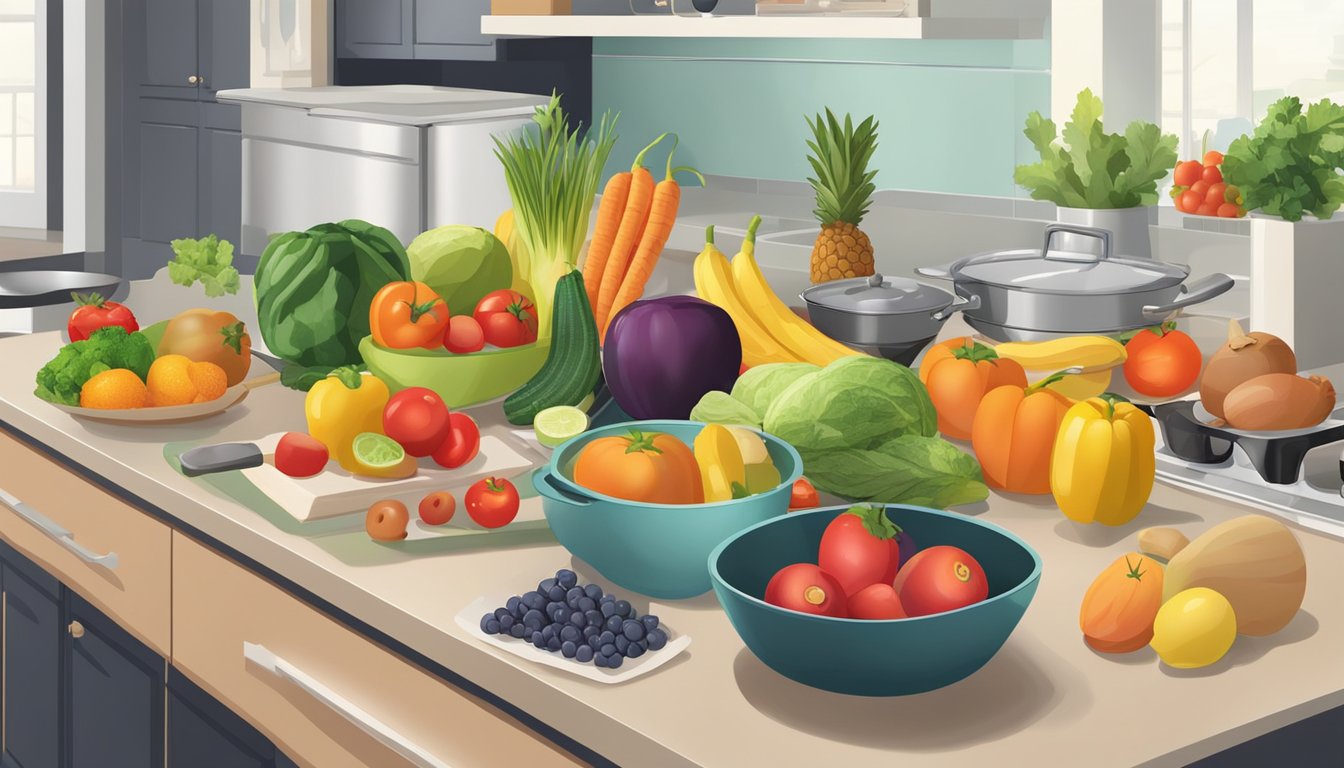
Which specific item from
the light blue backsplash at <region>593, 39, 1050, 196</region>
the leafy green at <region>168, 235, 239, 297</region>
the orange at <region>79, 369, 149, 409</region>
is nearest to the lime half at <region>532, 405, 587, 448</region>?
the orange at <region>79, 369, 149, 409</region>

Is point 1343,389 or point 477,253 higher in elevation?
point 477,253

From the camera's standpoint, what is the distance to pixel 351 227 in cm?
176

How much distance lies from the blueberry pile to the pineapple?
1.05m

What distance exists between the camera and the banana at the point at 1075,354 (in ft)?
5.37

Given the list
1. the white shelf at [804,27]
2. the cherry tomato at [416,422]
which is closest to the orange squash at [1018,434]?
the cherry tomato at [416,422]

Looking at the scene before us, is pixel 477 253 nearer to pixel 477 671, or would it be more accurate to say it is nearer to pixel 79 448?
pixel 79 448

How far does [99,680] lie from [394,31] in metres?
3.72

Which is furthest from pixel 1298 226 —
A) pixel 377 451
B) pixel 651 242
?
pixel 377 451

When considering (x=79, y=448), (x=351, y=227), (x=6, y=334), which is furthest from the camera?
(x=6, y=334)

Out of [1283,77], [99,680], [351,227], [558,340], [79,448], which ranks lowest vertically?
[99,680]

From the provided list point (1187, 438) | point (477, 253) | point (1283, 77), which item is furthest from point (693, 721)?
point (1283, 77)

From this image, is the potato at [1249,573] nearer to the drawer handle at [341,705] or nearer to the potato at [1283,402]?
the potato at [1283,402]

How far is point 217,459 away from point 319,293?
37 cm

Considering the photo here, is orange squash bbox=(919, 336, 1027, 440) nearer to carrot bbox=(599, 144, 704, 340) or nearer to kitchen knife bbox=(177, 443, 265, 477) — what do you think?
carrot bbox=(599, 144, 704, 340)
